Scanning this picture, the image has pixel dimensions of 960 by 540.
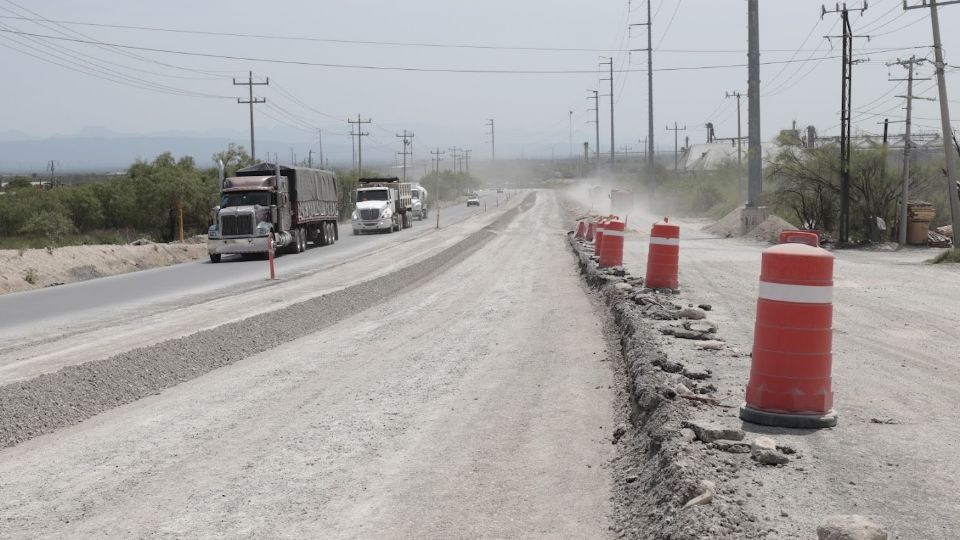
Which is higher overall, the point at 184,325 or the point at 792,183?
the point at 792,183

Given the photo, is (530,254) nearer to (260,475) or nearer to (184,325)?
(184,325)

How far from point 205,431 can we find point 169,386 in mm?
2550

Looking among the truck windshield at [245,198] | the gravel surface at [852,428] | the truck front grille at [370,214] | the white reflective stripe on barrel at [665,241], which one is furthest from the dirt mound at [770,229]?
the white reflective stripe on barrel at [665,241]

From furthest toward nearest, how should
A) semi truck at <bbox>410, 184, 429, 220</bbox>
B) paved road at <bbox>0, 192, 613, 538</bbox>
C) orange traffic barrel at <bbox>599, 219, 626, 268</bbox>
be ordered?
semi truck at <bbox>410, 184, 429, 220</bbox> < orange traffic barrel at <bbox>599, 219, 626, 268</bbox> < paved road at <bbox>0, 192, 613, 538</bbox>

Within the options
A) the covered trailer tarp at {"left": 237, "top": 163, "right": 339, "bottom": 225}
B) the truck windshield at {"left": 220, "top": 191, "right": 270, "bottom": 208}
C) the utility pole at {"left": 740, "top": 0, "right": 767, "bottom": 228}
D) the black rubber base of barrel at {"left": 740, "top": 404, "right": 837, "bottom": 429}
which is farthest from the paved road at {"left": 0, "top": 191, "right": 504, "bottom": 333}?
the utility pole at {"left": 740, "top": 0, "right": 767, "bottom": 228}

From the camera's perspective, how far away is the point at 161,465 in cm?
696

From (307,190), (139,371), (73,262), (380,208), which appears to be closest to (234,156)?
(380,208)

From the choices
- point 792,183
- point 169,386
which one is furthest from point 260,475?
point 792,183

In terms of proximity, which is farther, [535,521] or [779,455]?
[779,455]

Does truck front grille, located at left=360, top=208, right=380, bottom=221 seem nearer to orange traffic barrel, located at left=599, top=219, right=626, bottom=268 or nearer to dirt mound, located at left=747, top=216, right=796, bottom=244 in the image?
dirt mound, located at left=747, top=216, right=796, bottom=244

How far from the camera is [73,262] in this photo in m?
29.3

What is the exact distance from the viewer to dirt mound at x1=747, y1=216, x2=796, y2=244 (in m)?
38.0

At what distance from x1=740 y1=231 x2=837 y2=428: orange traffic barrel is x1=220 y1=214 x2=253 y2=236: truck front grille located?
28.5 meters

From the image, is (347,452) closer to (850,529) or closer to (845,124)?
(850,529)
